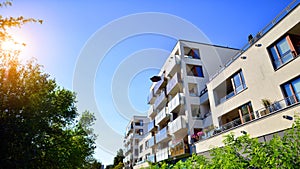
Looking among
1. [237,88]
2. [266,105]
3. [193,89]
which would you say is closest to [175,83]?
[193,89]

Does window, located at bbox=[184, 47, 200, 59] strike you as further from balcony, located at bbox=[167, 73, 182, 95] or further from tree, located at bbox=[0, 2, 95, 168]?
tree, located at bbox=[0, 2, 95, 168]

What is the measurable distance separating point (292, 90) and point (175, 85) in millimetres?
12792

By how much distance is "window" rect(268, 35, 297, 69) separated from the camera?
10.9 metres

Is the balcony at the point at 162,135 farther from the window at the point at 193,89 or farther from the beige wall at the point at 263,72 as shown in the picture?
the beige wall at the point at 263,72

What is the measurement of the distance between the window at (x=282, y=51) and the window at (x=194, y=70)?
9.74 metres

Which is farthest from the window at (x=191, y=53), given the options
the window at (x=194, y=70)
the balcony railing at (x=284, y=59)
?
the balcony railing at (x=284, y=59)

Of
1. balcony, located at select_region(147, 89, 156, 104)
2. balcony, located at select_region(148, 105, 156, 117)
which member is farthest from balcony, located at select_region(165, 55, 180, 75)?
balcony, located at select_region(148, 105, 156, 117)

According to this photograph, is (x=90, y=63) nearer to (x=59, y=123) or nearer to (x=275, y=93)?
(x=59, y=123)

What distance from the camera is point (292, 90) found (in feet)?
35.0

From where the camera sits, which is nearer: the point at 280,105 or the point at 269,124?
the point at 269,124

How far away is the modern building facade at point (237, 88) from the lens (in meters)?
10.7

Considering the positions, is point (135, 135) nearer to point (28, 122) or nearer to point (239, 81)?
point (239, 81)

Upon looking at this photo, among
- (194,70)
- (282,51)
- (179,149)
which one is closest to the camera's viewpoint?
(282,51)

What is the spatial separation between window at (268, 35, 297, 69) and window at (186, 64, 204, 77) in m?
9.74
